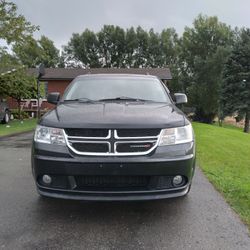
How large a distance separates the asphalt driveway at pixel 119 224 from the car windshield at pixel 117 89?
58.6 inches

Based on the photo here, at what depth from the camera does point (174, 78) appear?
50.7m

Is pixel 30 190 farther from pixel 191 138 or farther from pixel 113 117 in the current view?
pixel 191 138

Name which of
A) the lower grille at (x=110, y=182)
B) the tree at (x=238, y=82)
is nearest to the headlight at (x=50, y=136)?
the lower grille at (x=110, y=182)

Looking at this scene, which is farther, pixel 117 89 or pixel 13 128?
pixel 13 128

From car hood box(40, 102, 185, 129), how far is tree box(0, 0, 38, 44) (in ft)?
48.4

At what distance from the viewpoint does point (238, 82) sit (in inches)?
1405

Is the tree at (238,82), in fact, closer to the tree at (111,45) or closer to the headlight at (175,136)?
the tree at (111,45)

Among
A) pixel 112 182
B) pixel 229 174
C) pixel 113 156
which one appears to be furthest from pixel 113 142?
pixel 229 174

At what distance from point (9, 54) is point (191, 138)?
57.1 feet

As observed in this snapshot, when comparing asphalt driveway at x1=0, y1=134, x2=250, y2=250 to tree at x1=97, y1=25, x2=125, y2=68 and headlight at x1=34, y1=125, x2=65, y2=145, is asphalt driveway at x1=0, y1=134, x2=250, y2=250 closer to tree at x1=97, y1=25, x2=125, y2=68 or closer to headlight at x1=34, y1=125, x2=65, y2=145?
headlight at x1=34, y1=125, x2=65, y2=145

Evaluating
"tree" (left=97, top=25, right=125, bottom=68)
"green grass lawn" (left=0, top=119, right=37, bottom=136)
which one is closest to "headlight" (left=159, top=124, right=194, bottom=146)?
"green grass lawn" (left=0, top=119, right=37, bottom=136)

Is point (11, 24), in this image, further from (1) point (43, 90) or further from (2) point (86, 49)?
(2) point (86, 49)

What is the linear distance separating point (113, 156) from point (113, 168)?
0.41ft

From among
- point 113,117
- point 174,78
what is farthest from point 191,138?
point 174,78
